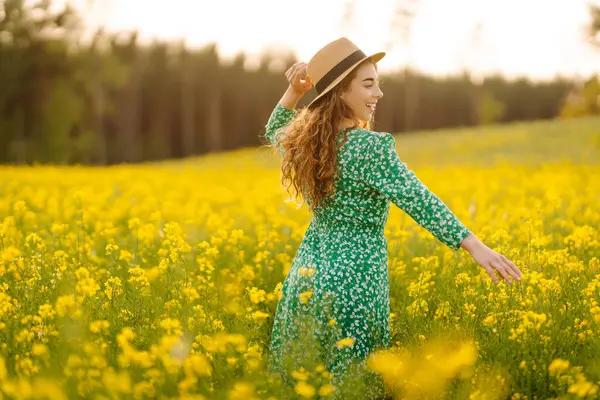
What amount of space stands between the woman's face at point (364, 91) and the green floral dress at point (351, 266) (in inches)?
Result: 5.1

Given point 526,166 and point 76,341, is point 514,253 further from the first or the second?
point 526,166

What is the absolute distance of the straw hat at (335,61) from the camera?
125 inches

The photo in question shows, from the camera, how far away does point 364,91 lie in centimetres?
320

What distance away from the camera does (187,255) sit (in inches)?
192

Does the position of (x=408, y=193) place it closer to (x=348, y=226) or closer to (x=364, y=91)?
(x=348, y=226)

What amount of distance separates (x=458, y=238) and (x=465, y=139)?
2615 centimetres

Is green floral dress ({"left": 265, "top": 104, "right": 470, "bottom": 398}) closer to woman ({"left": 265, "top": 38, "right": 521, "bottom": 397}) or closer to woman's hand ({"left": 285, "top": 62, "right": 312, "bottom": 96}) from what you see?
woman ({"left": 265, "top": 38, "right": 521, "bottom": 397})

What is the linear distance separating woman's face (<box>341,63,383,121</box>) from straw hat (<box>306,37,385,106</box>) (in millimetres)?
59

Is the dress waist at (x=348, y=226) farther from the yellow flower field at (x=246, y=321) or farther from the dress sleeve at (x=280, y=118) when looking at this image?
the dress sleeve at (x=280, y=118)

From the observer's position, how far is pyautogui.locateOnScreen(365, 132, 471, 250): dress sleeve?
9.46 ft

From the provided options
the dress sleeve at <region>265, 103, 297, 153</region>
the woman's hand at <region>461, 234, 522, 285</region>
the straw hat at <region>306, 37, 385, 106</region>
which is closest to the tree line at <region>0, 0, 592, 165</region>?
the dress sleeve at <region>265, 103, 297, 153</region>

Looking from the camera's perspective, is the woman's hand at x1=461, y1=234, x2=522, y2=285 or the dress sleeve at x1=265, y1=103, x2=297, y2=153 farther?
the dress sleeve at x1=265, y1=103, x2=297, y2=153

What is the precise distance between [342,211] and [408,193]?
1.32 ft

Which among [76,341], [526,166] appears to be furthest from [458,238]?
[526,166]
